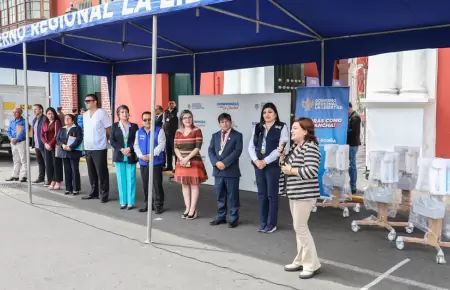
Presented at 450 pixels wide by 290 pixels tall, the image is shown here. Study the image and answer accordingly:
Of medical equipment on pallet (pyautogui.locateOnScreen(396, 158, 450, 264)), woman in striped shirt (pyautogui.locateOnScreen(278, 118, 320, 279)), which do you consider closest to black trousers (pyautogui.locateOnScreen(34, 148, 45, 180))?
woman in striped shirt (pyautogui.locateOnScreen(278, 118, 320, 279))

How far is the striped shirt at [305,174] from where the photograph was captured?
4.60 m

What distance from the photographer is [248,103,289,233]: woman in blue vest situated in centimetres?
635

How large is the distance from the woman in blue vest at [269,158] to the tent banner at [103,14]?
6.33ft

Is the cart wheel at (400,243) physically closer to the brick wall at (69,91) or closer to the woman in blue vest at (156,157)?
the woman in blue vest at (156,157)

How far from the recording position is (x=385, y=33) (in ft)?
24.0

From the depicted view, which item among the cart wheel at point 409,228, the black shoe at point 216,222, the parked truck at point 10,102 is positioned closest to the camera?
the cart wheel at point 409,228

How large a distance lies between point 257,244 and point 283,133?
157 centimetres

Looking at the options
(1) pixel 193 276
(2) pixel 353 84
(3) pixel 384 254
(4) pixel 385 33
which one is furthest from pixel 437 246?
(2) pixel 353 84

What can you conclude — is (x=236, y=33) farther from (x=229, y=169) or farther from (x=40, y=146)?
(x=40, y=146)

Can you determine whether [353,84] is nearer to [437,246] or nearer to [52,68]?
[52,68]

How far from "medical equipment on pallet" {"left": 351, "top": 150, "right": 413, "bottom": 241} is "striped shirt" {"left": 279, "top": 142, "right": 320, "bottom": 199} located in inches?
81.6

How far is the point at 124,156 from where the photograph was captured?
793cm

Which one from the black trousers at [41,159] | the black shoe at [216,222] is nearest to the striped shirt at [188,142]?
the black shoe at [216,222]

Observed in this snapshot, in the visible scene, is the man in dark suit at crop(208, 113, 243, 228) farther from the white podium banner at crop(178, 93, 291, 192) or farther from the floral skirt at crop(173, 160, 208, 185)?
the white podium banner at crop(178, 93, 291, 192)
